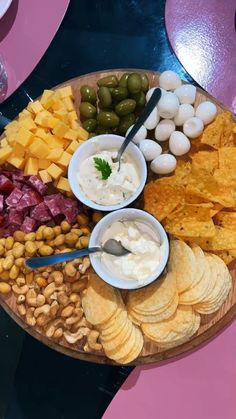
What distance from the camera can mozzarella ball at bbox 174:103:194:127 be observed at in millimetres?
1536

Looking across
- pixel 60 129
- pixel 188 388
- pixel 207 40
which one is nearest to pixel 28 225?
pixel 60 129

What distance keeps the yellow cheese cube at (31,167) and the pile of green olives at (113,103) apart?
0.16 meters

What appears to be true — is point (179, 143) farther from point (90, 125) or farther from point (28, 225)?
point (28, 225)

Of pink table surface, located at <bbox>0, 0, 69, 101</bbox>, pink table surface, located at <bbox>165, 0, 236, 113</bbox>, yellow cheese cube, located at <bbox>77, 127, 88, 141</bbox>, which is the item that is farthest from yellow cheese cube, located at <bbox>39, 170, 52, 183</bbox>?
pink table surface, located at <bbox>165, 0, 236, 113</bbox>

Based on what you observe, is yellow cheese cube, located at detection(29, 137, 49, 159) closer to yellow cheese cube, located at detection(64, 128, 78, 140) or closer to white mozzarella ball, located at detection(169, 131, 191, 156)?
yellow cheese cube, located at detection(64, 128, 78, 140)

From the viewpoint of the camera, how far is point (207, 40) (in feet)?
5.59

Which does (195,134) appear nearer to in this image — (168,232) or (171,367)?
(168,232)

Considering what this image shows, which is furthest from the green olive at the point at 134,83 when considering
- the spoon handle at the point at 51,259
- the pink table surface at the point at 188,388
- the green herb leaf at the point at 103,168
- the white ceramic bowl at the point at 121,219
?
the pink table surface at the point at 188,388

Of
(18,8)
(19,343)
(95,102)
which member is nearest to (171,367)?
(19,343)

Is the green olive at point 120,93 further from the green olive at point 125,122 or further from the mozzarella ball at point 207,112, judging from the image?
the mozzarella ball at point 207,112

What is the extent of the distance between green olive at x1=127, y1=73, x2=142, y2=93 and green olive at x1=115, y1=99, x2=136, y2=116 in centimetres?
3

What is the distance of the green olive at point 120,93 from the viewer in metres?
1.55

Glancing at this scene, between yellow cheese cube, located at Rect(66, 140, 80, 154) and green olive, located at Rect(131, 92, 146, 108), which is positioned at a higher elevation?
yellow cheese cube, located at Rect(66, 140, 80, 154)

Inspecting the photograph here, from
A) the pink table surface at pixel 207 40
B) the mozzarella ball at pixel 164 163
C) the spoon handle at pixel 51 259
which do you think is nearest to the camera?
the spoon handle at pixel 51 259
